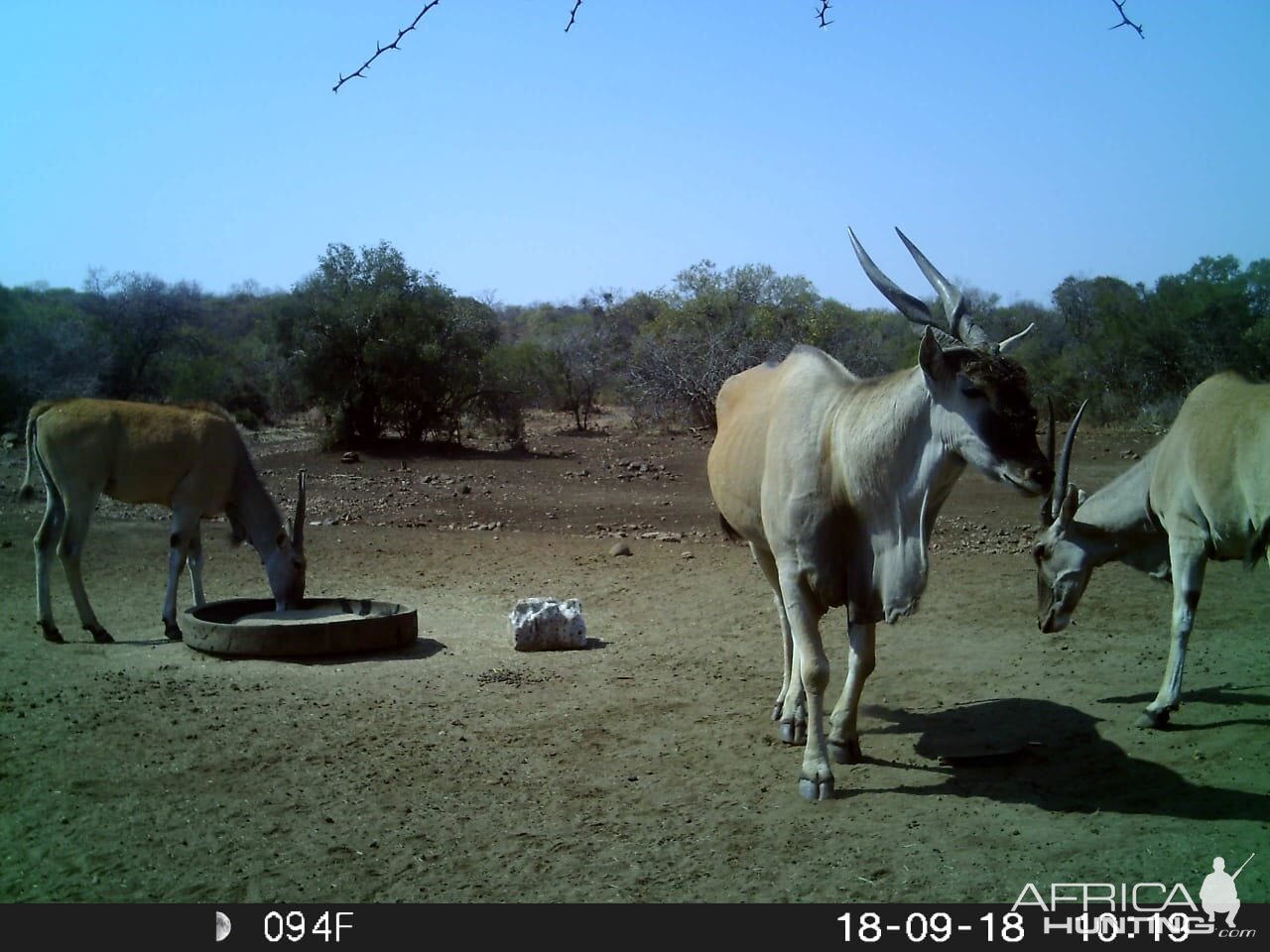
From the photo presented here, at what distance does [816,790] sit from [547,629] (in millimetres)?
3432

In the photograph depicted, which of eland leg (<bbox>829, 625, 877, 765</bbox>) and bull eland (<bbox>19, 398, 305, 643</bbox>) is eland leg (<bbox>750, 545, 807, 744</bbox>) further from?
bull eland (<bbox>19, 398, 305, 643</bbox>)

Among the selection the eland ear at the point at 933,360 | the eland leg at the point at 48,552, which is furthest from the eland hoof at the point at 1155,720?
the eland leg at the point at 48,552

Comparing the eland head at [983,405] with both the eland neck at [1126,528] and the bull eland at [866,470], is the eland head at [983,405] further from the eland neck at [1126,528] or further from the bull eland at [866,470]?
the eland neck at [1126,528]

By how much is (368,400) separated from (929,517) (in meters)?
20.7

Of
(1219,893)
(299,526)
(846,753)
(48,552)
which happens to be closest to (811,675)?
(846,753)

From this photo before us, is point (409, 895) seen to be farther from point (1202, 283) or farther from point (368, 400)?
point (368, 400)

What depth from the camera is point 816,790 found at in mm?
5316

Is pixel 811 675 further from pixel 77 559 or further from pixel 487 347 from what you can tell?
pixel 487 347

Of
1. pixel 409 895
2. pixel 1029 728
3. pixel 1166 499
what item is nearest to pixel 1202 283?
pixel 1166 499

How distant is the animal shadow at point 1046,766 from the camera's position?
5191mm

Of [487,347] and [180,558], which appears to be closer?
[180,558]

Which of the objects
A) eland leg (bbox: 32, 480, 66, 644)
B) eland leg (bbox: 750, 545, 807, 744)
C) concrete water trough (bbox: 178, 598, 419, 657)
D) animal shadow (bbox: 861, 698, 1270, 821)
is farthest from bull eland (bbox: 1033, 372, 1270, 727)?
eland leg (bbox: 32, 480, 66, 644)

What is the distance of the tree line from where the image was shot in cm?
1833

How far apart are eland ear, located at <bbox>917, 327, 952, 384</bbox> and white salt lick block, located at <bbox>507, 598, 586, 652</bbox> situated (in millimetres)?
4214
